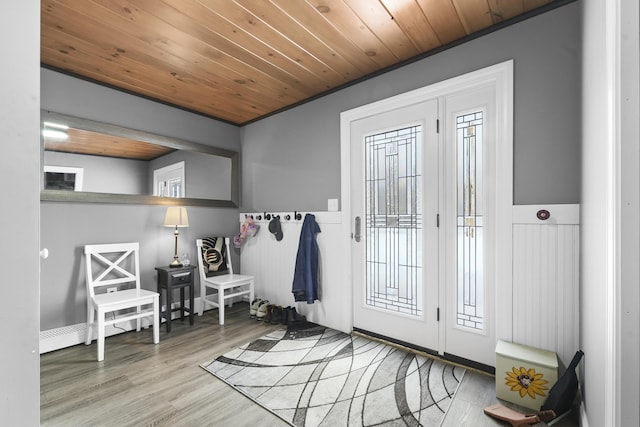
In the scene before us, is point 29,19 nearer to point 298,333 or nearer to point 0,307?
point 0,307

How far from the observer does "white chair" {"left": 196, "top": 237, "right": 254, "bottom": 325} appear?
3.21 m

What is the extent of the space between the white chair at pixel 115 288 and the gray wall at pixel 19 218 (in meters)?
1.90

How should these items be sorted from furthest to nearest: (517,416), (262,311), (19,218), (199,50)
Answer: (262,311)
(199,50)
(517,416)
(19,218)

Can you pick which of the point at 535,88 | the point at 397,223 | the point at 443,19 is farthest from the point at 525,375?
the point at 443,19

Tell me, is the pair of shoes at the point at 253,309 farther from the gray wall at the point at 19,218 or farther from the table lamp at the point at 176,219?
the gray wall at the point at 19,218

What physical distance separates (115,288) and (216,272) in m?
1.04

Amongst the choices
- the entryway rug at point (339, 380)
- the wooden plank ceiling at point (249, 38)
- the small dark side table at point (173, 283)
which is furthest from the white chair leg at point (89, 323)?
the wooden plank ceiling at point (249, 38)

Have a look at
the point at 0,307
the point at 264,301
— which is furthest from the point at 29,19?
the point at 264,301

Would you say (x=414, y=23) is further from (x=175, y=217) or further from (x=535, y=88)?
(x=175, y=217)

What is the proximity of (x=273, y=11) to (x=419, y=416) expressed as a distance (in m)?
2.57

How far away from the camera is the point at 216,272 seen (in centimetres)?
359

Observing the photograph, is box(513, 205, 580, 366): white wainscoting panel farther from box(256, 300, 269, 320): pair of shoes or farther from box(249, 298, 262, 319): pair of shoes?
box(249, 298, 262, 319): pair of shoes

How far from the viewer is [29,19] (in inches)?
29.1

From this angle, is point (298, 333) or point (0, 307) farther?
point (298, 333)
